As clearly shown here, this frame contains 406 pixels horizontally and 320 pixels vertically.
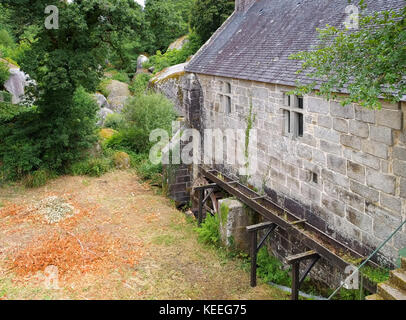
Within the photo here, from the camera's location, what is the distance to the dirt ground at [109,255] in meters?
8.27

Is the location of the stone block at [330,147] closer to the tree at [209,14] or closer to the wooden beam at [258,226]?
the wooden beam at [258,226]

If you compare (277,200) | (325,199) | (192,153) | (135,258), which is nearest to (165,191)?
(192,153)

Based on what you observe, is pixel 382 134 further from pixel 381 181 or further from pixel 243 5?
pixel 243 5

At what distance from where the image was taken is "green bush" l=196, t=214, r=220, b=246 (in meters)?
10.9

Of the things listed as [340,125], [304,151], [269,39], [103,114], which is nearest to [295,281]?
[304,151]

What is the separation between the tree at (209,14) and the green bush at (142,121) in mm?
7525

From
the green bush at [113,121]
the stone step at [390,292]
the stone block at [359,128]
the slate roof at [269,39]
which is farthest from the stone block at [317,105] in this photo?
the green bush at [113,121]

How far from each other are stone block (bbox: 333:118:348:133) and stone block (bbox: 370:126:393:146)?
24.8 inches

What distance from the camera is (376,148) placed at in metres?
6.46

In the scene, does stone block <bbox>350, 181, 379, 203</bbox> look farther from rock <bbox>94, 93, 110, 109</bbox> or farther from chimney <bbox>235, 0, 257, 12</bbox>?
rock <bbox>94, 93, 110, 109</bbox>

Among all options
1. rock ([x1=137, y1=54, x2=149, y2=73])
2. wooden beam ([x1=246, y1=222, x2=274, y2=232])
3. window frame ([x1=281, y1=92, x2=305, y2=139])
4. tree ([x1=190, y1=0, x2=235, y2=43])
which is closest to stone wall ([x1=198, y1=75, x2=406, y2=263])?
window frame ([x1=281, y1=92, x2=305, y2=139])

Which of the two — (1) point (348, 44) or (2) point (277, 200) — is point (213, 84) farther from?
(1) point (348, 44)

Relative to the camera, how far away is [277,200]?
9.68 m

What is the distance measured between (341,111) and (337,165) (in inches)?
42.5
